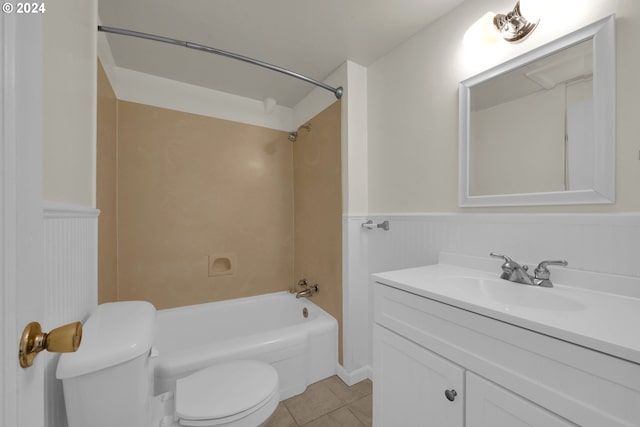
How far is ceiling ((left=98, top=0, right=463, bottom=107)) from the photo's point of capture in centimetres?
131

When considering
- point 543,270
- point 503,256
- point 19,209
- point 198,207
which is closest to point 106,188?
point 198,207

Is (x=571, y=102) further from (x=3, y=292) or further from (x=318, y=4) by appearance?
(x=3, y=292)

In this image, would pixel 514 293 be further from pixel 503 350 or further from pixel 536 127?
pixel 536 127

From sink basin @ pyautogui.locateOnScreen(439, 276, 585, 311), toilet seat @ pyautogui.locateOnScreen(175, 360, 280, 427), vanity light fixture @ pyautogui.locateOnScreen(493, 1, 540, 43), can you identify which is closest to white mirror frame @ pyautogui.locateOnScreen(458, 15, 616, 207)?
vanity light fixture @ pyautogui.locateOnScreen(493, 1, 540, 43)

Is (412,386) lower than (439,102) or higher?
lower

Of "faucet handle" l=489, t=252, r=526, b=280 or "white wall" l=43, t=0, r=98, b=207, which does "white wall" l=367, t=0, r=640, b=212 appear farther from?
"white wall" l=43, t=0, r=98, b=207

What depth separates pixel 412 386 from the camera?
0.93 metres

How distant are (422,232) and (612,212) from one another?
73 cm

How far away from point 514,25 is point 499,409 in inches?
55.8

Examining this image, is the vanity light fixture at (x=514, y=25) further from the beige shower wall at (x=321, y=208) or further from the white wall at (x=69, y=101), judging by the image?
the white wall at (x=69, y=101)

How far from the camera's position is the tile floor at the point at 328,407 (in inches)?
55.3

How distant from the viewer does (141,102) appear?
192 centimetres

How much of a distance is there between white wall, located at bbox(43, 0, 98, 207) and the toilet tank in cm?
42

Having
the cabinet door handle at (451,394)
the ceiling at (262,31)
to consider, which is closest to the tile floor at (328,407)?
the cabinet door handle at (451,394)
